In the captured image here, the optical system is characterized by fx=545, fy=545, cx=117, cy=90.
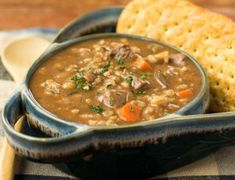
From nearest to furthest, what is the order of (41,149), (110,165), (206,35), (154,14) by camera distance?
(41,149)
(110,165)
(206,35)
(154,14)

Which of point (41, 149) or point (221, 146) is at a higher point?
point (41, 149)

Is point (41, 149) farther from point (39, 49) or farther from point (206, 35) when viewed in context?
point (39, 49)

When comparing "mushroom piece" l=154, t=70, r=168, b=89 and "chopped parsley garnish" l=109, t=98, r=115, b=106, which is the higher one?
"chopped parsley garnish" l=109, t=98, r=115, b=106

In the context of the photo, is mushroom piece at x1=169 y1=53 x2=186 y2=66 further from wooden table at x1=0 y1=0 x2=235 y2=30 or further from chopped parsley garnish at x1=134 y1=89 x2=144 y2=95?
wooden table at x1=0 y1=0 x2=235 y2=30

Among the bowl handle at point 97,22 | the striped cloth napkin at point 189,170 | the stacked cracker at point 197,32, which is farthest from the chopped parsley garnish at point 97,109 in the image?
the bowl handle at point 97,22

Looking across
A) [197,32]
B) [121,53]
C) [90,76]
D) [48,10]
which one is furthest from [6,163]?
[48,10]

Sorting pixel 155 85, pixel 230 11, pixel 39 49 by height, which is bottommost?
pixel 230 11

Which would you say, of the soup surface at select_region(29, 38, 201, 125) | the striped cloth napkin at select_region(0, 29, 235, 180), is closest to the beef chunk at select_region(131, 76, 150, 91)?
the soup surface at select_region(29, 38, 201, 125)

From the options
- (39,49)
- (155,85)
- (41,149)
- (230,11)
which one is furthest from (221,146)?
(230,11)
